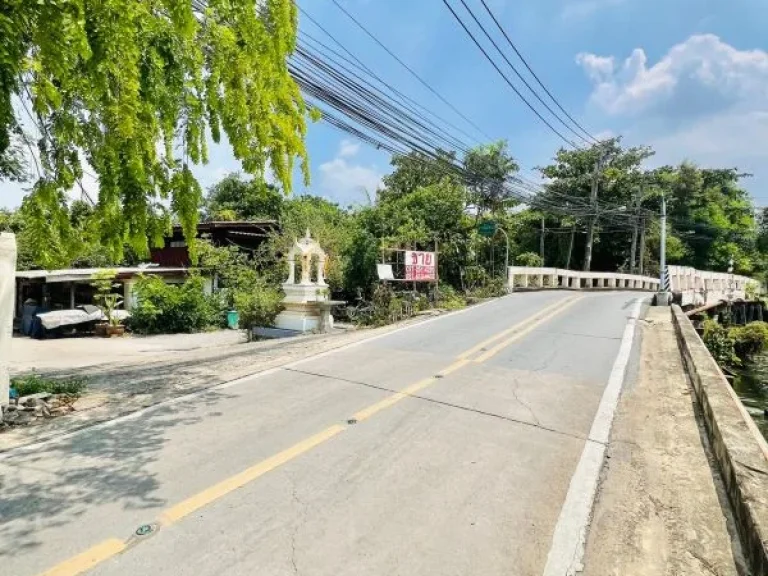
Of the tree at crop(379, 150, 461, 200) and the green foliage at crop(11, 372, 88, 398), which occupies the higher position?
the tree at crop(379, 150, 461, 200)

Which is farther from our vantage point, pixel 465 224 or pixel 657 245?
pixel 657 245

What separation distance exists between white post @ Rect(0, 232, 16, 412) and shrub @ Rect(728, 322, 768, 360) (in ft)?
82.0

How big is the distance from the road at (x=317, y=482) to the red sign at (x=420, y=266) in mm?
11392

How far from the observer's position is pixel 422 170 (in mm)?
35500

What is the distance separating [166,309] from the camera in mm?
20109

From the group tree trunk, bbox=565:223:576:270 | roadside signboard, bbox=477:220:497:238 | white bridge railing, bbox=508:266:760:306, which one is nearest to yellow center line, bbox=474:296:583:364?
roadside signboard, bbox=477:220:497:238

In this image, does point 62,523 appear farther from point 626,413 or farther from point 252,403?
point 626,413

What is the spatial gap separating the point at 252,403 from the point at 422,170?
31096mm

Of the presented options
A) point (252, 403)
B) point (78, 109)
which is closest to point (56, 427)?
point (252, 403)

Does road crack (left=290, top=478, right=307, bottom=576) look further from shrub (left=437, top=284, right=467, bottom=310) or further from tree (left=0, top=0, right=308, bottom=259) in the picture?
shrub (left=437, top=284, right=467, bottom=310)

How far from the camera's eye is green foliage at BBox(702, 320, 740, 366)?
1998cm

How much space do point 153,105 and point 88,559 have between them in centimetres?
333

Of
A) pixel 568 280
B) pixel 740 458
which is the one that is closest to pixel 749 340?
pixel 568 280

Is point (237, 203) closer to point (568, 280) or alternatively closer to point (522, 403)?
point (568, 280)
